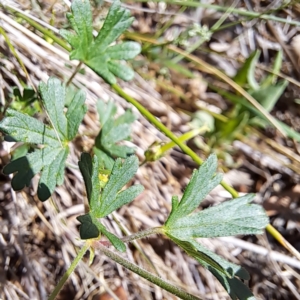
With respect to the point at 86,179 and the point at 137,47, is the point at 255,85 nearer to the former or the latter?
the point at 137,47

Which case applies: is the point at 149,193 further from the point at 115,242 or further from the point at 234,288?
the point at 115,242

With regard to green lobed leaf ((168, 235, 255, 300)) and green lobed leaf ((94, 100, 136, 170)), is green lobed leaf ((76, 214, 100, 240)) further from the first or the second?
green lobed leaf ((94, 100, 136, 170))

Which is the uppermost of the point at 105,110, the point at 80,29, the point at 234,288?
the point at 80,29

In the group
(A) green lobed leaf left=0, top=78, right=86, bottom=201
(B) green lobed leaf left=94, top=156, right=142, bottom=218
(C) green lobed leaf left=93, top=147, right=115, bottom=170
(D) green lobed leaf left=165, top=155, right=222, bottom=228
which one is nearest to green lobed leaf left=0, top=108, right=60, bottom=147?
(A) green lobed leaf left=0, top=78, right=86, bottom=201

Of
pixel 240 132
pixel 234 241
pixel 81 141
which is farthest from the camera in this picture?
pixel 240 132

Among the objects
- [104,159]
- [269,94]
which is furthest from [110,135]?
[269,94]

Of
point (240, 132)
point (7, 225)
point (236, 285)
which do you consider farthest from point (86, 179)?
point (240, 132)
